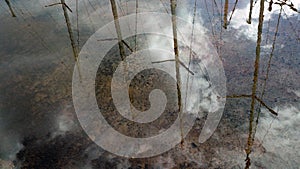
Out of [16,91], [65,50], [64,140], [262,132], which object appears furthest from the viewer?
[65,50]

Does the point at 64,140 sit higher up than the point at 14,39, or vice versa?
the point at 14,39

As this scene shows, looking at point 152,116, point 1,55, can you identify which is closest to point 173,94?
point 152,116

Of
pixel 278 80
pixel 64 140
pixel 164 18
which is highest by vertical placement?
pixel 164 18

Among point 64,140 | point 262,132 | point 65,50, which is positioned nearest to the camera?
point 262,132

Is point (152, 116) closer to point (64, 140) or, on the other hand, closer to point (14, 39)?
point (64, 140)

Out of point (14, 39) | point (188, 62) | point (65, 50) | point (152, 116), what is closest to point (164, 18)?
point (188, 62)

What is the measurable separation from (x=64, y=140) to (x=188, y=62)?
5989 millimetres

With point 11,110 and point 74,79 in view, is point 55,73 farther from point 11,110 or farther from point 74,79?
point 11,110

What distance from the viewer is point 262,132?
9.91 meters

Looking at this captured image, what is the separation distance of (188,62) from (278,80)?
366 cm

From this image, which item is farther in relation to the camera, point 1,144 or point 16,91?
point 16,91

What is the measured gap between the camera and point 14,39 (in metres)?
Answer: 16.0

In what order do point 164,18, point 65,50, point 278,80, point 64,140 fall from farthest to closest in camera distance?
point 164,18, point 65,50, point 278,80, point 64,140

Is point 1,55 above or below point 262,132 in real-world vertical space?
above
